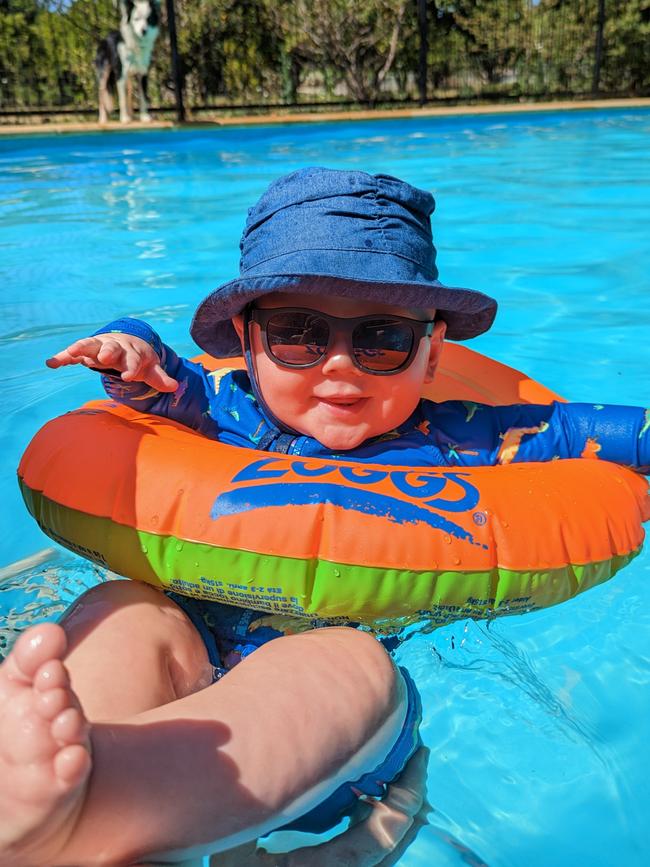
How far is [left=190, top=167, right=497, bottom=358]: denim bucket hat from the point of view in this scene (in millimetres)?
2057

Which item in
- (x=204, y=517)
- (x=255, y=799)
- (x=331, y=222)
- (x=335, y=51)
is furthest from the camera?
(x=335, y=51)

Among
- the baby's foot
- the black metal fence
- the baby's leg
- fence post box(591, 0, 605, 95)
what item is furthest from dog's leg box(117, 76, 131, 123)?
the baby's foot

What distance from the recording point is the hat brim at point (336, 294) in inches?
80.9

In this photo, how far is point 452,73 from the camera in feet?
66.9

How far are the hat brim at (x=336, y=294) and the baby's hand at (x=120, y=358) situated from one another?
0.49 feet

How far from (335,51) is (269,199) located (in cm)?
1788

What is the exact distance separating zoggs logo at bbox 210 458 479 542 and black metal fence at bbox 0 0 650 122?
14.7 m

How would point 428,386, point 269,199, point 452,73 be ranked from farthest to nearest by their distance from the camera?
1. point 452,73
2. point 428,386
3. point 269,199

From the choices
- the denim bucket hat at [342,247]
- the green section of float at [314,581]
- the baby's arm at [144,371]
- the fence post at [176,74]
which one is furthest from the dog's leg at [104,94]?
the green section of float at [314,581]

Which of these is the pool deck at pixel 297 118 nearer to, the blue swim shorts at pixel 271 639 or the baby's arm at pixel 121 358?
the baby's arm at pixel 121 358

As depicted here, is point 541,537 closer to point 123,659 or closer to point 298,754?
point 298,754

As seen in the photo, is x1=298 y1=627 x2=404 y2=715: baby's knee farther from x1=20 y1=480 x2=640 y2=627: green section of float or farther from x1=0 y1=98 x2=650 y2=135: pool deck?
x1=0 y1=98 x2=650 y2=135: pool deck

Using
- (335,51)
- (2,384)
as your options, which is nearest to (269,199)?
(2,384)

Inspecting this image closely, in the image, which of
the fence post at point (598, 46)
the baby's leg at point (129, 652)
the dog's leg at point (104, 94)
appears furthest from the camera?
the fence post at point (598, 46)
